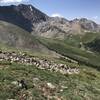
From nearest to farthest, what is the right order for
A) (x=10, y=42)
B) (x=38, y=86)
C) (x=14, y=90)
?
(x=14, y=90)
(x=38, y=86)
(x=10, y=42)

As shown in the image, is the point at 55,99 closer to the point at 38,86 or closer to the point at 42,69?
the point at 38,86

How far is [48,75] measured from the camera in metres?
37.8

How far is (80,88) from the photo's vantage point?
35781 mm

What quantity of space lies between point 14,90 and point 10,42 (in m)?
77.8

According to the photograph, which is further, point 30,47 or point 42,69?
point 30,47

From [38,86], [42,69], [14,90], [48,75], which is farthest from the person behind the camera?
[42,69]

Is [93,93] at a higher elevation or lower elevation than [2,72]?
lower

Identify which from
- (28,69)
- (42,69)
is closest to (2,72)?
(28,69)

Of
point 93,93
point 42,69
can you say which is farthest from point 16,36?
point 93,93

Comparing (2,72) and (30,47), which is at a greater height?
(2,72)

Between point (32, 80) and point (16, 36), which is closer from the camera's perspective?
point (32, 80)

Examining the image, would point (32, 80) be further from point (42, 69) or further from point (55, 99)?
point (42, 69)

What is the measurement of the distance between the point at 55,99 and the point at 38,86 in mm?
3014

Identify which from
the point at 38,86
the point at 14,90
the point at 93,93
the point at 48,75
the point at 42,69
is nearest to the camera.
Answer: the point at 14,90
